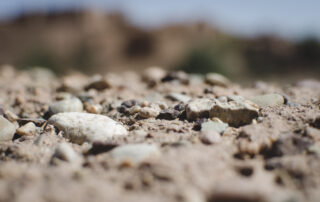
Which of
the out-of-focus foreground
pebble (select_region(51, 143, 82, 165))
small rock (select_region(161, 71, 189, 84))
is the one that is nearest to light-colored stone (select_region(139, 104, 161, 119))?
pebble (select_region(51, 143, 82, 165))

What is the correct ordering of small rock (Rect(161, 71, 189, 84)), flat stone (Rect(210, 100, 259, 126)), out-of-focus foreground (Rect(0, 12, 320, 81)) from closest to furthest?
flat stone (Rect(210, 100, 259, 126)), small rock (Rect(161, 71, 189, 84)), out-of-focus foreground (Rect(0, 12, 320, 81))

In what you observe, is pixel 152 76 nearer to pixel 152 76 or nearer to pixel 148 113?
pixel 152 76

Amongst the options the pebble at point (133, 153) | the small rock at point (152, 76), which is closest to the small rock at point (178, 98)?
the small rock at point (152, 76)

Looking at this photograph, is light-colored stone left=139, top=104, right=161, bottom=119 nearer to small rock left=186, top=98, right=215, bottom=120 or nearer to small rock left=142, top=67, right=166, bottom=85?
small rock left=186, top=98, right=215, bottom=120

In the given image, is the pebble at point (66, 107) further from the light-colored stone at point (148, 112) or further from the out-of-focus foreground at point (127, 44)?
Answer: the out-of-focus foreground at point (127, 44)

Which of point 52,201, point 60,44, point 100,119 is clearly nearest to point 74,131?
point 100,119

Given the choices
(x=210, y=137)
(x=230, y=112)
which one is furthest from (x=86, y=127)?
(x=230, y=112)
